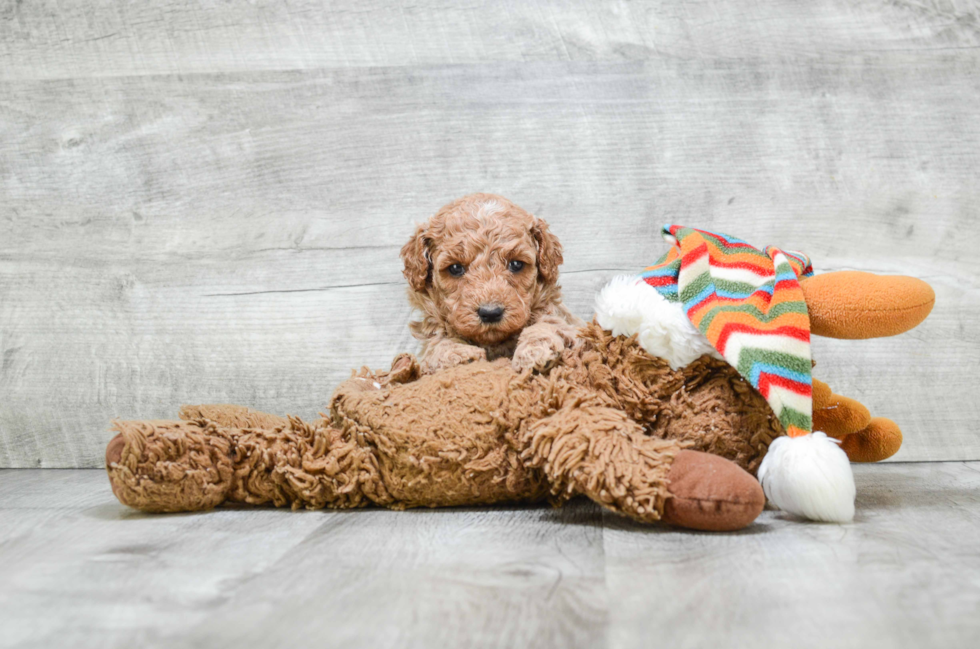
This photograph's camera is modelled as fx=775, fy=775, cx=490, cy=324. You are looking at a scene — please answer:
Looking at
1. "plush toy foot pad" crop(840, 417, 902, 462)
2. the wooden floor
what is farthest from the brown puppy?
"plush toy foot pad" crop(840, 417, 902, 462)

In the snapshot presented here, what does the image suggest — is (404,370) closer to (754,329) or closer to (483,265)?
(483,265)

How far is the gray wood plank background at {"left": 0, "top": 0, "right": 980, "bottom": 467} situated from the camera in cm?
142

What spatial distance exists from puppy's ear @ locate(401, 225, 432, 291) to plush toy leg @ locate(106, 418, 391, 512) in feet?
0.84

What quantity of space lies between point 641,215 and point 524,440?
0.64 metres

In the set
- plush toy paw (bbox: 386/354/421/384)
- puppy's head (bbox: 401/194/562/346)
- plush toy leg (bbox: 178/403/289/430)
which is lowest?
plush toy leg (bbox: 178/403/289/430)

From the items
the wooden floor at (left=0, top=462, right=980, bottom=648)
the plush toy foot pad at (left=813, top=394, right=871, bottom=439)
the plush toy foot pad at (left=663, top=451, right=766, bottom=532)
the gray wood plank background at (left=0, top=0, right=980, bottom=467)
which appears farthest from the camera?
the gray wood plank background at (left=0, top=0, right=980, bottom=467)

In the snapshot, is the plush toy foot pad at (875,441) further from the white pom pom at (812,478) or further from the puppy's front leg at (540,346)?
the puppy's front leg at (540,346)

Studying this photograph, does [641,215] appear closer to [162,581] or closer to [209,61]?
[209,61]

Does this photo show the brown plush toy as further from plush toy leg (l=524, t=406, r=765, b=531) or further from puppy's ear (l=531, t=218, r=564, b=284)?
puppy's ear (l=531, t=218, r=564, b=284)

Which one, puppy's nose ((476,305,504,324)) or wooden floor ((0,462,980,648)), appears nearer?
wooden floor ((0,462,980,648))

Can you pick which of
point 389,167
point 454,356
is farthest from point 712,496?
point 389,167

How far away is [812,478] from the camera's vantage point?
84 cm

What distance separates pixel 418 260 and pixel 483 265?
0.11 meters

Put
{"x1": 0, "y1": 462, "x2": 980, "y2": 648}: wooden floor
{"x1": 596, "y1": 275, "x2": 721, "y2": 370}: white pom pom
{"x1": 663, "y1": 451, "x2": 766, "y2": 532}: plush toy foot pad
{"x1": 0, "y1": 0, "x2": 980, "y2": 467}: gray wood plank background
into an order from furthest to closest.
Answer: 1. {"x1": 0, "y1": 0, "x2": 980, "y2": 467}: gray wood plank background
2. {"x1": 596, "y1": 275, "x2": 721, "y2": 370}: white pom pom
3. {"x1": 663, "y1": 451, "x2": 766, "y2": 532}: plush toy foot pad
4. {"x1": 0, "y1": 462, "x2": 980, "y2": 648}: wooden floor
